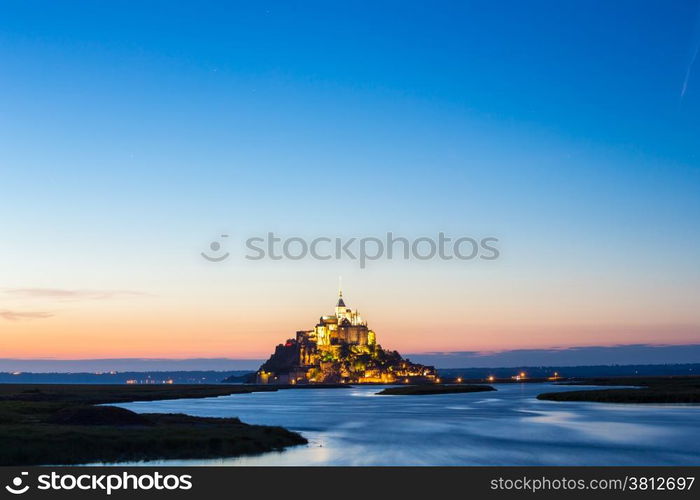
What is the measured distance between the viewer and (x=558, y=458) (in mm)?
37375

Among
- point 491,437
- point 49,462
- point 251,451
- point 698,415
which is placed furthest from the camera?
point 698,415

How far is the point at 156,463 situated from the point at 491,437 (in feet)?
82.6
